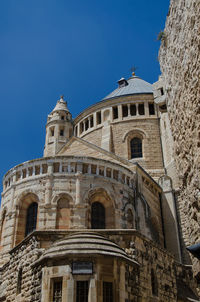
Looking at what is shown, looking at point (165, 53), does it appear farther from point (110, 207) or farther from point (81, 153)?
point (81, 153)

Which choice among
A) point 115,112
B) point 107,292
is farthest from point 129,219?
point 115,112

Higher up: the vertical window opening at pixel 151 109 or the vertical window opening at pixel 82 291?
the vertical window opening at pixel 151 109

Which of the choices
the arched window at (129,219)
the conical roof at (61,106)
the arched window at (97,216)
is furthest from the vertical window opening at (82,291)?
the conical roof at (61,106)

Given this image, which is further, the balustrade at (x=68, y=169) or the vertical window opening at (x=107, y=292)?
the balustrade at (x=68, y=169)

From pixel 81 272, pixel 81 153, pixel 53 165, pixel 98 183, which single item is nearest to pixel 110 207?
pixel 98 183

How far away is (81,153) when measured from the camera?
933 inches

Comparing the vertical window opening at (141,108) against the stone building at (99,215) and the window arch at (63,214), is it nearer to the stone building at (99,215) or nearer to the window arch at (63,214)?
the stone building at (99,215)

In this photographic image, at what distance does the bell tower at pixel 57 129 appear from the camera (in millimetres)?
31842

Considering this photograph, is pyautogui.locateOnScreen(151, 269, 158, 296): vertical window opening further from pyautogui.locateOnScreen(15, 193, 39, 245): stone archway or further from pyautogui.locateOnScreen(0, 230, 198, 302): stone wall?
pyautogui.locateOnScreen(15, 193, 39, 245): stone archway

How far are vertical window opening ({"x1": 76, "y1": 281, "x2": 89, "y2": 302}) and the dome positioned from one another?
93cm

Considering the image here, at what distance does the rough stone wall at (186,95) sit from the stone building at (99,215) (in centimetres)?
261

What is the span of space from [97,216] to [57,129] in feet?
51.5

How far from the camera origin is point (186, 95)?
6645mm

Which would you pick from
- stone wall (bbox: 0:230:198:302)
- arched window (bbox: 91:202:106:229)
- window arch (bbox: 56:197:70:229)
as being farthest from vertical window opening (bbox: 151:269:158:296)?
window arch (bbox: 56:197:70:229)
